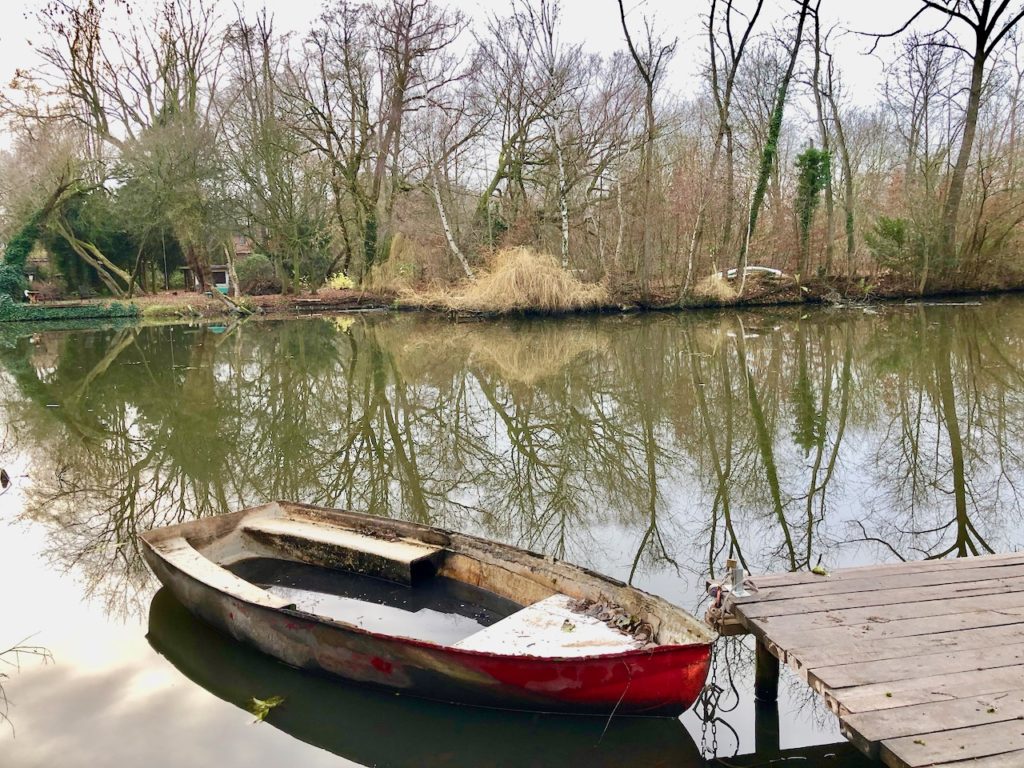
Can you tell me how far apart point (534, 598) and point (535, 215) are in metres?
23.1

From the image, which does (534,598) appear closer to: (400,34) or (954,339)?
(954,339)

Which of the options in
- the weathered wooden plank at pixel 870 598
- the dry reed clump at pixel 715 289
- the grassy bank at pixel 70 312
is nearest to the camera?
the weathered wooden plank at pixel 870 598

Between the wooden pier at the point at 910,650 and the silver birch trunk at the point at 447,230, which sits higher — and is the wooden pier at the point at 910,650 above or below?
below

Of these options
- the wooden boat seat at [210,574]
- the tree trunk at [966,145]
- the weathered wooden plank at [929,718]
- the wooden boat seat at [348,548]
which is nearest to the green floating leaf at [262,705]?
the wooden boat seat at [210,574]

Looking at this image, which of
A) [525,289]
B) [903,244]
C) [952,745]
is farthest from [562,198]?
[952,745]

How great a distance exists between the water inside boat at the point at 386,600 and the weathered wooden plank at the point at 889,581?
1771 millimetres

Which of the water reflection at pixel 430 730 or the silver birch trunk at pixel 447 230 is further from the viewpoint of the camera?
the silver birch trunk at pixel 447 230

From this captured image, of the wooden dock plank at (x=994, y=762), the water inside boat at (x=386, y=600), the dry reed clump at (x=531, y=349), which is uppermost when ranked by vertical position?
the dry reed clump at (x=531, y=349)

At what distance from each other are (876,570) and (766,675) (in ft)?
3.51

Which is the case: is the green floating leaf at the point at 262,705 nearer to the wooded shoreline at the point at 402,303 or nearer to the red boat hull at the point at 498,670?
the red boat hull at the point at 498,670

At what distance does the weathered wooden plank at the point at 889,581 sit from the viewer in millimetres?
4453

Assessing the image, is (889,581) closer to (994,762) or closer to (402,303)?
(994,762)

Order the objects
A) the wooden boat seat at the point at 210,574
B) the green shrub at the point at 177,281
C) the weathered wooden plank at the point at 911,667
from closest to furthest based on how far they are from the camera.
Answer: the weathered wooden plank at the point at 911,667, the wooden boat seat at the point at 210,574, the green shrub at the point at 177,281

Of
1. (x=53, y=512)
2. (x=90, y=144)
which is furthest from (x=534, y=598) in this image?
(x=90, y=144)
